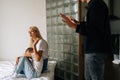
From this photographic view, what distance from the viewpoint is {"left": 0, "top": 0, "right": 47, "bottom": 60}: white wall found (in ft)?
11.9

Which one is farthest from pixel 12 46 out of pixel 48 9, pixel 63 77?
pixel 63 77

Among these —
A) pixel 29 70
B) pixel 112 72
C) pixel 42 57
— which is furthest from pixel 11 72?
pixel 112 72

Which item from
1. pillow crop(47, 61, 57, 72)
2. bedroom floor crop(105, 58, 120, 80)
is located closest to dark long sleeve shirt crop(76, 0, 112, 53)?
bedroom floor crop(105, 58, 120, 80)

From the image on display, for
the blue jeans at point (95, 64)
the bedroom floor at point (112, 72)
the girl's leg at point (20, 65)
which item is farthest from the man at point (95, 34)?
the girl's leg at point (20, 65)

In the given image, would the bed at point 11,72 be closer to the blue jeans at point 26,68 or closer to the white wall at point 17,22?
the blue jeans at point 26,68

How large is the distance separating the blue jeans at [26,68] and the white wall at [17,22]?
1.11 metres

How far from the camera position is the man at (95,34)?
1.74m

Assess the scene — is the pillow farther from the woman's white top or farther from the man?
the man

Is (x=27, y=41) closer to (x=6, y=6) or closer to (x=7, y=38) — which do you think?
(x=7, y=38)

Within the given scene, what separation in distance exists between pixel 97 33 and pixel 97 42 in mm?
80

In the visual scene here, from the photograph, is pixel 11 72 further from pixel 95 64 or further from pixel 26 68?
pixel 95 64

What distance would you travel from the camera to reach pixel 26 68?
8.27 feet

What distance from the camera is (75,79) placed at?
8.71ft

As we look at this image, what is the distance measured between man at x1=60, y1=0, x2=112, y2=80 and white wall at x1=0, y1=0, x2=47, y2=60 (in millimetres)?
1873
